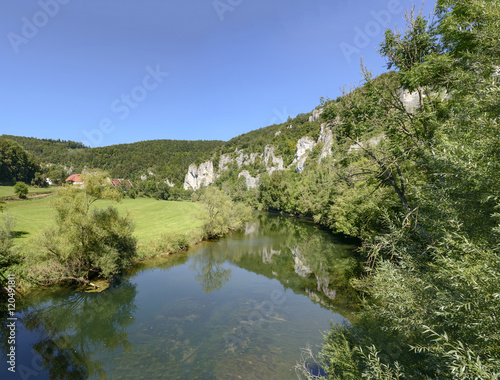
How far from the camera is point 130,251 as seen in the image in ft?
74.8

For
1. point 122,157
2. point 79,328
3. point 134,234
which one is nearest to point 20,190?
point 134,234

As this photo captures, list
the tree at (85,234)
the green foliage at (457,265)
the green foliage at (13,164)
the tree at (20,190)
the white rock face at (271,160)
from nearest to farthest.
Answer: the green foliage at (457,265) < the tree at (85,234) < the tree at (20,190) < the green foliage at (13,164) < the white rock face at (271,160)

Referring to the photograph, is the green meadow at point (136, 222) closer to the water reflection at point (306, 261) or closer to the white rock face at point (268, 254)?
the water reflection at point (306, 261)

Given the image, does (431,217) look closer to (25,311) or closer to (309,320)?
(309,320)

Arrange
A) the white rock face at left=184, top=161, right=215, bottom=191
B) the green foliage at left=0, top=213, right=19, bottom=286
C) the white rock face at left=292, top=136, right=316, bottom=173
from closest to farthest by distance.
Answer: the green foliage at left=0, top=213, right=19, bottom=286, the white rock face at left=292, top=136, right=316, bottom=173, the white rock face at left=184, top=161, right=215, bottom=191

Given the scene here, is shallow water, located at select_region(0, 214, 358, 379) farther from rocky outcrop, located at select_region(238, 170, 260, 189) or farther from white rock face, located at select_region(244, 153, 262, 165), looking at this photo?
white rock face, located at select_region(244, 153, 262, 165)

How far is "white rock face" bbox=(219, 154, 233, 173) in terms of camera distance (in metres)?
161

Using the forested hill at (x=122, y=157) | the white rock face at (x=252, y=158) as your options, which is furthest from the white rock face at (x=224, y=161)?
the white rock face at (x=252, y=158)

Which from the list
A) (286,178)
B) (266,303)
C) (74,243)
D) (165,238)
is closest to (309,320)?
(266,303)

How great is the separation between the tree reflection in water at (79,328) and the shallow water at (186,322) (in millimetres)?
52

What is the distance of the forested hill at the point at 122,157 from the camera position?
142 metres

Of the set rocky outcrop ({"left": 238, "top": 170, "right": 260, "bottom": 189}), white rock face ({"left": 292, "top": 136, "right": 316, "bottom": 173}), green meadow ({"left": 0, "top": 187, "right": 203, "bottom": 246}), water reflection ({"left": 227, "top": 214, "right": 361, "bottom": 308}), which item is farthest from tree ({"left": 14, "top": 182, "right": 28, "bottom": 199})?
white rock face ({"left": 292, "top": 136, "right": 316, "bottom": 173})

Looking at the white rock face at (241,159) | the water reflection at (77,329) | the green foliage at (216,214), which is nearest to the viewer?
the water reflection at (77,329)

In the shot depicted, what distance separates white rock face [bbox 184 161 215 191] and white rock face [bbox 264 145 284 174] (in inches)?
1859
